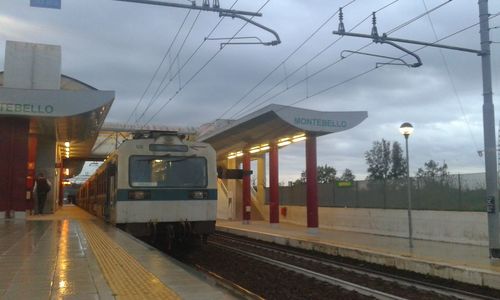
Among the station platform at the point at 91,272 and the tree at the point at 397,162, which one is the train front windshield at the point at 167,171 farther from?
the tree at the point at 397,162

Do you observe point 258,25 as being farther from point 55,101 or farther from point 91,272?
point 55,101

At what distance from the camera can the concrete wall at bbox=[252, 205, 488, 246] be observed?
1780 centimetres

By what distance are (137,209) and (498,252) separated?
29.8ft

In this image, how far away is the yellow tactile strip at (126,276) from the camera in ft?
21.2

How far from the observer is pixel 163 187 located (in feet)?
49.9

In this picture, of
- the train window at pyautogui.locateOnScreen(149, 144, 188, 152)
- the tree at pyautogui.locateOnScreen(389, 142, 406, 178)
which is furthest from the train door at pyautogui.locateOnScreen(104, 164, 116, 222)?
the tree at pyautogui.locateOnScreen(389, 142, 406, 178)

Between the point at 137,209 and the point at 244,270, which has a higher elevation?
the point at 137,209

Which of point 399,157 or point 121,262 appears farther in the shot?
point 399,157

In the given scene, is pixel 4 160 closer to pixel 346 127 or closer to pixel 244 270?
pixel 244 270

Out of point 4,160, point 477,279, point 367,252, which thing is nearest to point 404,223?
point 367,252

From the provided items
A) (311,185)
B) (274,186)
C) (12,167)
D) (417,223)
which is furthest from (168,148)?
(274,186)

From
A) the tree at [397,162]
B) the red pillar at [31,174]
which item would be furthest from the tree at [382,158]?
the red pillar at [31,174]

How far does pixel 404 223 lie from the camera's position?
69.3 ft

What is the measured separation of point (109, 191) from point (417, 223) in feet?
35.9
